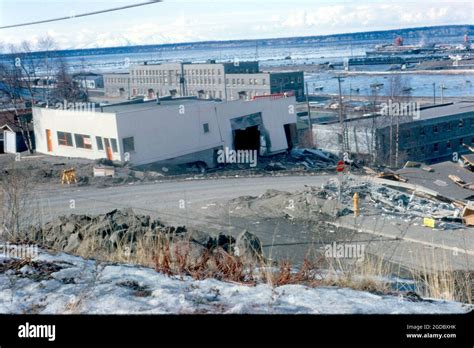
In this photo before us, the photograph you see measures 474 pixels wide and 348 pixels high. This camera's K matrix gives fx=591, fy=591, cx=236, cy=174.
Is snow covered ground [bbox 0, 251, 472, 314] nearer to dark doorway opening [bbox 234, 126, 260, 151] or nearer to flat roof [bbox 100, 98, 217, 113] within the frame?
flat roof [bbox 100, 98, 217, 113]

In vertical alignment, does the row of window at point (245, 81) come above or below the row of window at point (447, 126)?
above

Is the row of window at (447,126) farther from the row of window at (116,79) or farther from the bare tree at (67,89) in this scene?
the bare tree at (67,89)

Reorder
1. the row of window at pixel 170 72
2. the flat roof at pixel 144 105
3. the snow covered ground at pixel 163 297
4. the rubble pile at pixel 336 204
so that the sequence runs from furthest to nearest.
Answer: the row of window at pixel 170 72, the flat roof at pixel 144 105, the rubble pile at pixel 336 204, the snow covered ground at pixel 163 297

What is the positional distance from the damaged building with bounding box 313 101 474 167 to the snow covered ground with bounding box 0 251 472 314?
16921mm

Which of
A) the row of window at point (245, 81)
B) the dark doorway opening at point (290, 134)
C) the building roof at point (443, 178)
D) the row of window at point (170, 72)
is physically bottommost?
the building roof at point (443, 178)

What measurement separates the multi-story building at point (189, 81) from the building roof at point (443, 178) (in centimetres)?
600

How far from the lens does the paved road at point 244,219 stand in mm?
6285

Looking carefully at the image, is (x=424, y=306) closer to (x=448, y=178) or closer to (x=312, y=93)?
(x=448, y=178)

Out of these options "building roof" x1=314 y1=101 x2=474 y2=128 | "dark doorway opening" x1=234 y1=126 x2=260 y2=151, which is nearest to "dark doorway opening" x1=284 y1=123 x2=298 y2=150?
"dark doorway opening" x1=234 y1=126 x2=260 y2=151

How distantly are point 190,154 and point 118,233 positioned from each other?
9.74 metres

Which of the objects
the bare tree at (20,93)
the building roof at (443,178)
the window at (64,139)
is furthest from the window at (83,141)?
the building roof at (443,178)

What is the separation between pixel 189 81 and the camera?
53.2ft

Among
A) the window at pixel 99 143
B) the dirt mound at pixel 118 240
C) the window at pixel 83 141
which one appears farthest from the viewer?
the window at pixel 83 141

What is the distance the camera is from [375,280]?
2.63 m
